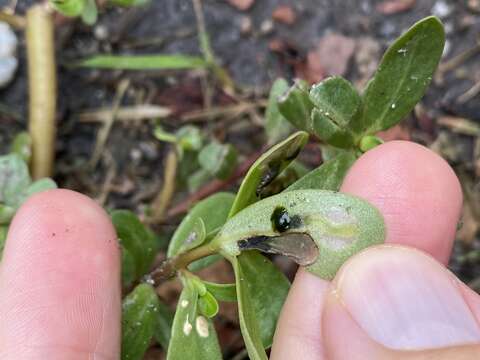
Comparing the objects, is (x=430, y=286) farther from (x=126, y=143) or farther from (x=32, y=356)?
(x=126, y=143)

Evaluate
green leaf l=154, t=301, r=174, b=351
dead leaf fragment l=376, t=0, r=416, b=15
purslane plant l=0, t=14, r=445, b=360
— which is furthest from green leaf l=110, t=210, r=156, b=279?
dead leaf fragment l=376, t=0, r=416, b=15

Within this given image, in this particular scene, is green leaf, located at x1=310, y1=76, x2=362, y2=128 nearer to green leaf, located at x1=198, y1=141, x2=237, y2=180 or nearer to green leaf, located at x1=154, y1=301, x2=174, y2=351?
green leaf, located at x1=198, y1=141, x2=237, y2=180

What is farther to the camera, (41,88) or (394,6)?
(394,6)

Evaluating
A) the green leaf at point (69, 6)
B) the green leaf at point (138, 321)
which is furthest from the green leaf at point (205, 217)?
the green leaf at point (69, 6)

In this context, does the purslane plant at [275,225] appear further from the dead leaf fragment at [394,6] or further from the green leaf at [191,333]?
the dead leaf fragment at [394,6]

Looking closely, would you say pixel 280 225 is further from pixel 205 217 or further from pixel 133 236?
pixel 133 236

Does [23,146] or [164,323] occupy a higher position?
[23,146]

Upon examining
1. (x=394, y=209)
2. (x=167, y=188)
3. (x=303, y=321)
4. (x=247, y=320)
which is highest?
(x=394, y=209)

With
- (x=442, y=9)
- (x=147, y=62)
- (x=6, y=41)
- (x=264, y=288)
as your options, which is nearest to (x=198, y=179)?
(x=147, y=62)
